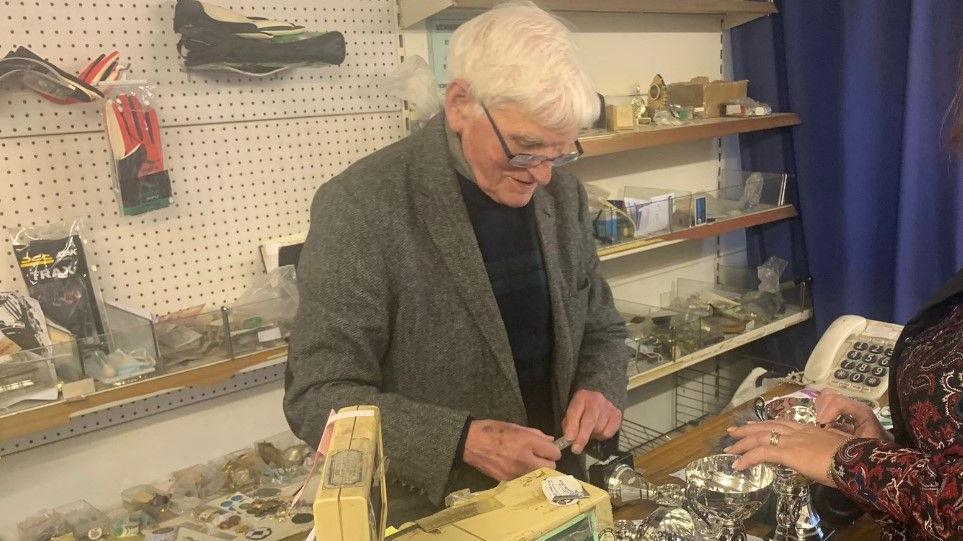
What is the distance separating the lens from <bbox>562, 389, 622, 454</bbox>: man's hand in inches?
53.7

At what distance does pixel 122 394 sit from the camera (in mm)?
1591

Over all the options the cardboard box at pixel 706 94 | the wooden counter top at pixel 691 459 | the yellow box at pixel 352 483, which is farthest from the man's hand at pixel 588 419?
the cardboard box at pixel 706 94

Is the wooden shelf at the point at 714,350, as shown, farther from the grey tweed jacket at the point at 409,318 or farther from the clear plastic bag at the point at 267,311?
the clear plastic bag at the point at 267,311

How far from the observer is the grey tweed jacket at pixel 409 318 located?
1.20m

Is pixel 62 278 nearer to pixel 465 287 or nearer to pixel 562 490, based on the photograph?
pixel 465 287

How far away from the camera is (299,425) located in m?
1.24

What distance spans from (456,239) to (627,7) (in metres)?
1.47

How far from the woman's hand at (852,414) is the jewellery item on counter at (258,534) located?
1.25m

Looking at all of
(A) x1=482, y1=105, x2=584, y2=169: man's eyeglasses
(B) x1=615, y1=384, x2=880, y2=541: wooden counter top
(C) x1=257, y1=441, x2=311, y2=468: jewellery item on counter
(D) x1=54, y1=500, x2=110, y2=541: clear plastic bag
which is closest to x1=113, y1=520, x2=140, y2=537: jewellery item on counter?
(D) x1=54, y1=500, x2=110, y2=541: clear plastic bag

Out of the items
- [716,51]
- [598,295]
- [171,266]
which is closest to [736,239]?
[716,51]

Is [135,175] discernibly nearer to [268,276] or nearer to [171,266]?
[171,266]

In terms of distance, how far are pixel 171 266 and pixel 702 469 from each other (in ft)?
4.67

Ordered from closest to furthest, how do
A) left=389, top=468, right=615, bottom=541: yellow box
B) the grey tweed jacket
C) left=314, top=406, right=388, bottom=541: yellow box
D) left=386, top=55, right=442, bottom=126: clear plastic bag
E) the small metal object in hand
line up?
left=314, top=406, right=388, bottom=541: yellow box, left=389, top=468, right=615, bottom=541: yellow box, the grey tweed jacket, the small metal object in hand, left=386, top=55, right=442, bottom=126: clear plastic bag

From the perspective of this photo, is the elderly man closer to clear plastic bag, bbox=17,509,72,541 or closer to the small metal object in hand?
the small metal object in hand
